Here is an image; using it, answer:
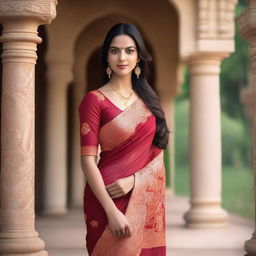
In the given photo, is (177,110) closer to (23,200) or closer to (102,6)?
(102,6)

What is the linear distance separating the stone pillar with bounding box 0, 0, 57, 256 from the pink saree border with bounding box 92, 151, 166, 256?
7.47 feet

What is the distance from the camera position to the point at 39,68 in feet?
52.5

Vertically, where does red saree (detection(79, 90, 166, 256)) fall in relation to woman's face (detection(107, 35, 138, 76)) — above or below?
below

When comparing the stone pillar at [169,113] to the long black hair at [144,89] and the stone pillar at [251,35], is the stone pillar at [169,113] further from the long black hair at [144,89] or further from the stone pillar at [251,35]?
the long black hair at [144,89]

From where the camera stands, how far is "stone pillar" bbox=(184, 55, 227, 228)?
10.8 metres

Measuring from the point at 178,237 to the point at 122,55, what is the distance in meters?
5.84

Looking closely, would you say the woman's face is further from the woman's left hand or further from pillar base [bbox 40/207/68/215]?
pillar base [bbox 40/207/68/215]

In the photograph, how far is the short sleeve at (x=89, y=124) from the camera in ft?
13.6

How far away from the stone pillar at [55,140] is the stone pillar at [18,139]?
7032mm

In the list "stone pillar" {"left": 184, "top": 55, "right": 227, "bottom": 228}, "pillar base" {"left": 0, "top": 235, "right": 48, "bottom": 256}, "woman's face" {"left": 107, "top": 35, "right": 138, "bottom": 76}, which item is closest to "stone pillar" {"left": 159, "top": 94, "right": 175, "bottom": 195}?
"stone pillar" {"left": 184, "top": 55, "right": 227, "bottom": 228}

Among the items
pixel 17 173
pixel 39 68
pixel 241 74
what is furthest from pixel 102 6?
pixel 241 74

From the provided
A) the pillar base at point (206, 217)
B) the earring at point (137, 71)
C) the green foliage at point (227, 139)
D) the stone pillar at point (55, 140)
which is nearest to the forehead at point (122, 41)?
the earring at point (137, 71)

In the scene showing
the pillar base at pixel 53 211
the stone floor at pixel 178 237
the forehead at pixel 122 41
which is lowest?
the stone floor at pixel 178 237

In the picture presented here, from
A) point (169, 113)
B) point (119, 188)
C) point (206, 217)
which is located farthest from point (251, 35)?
point (169, 113)
